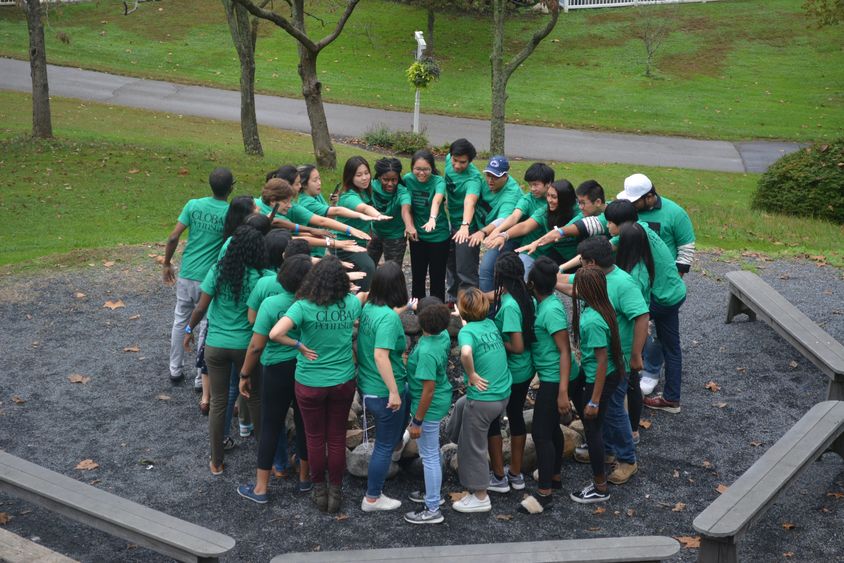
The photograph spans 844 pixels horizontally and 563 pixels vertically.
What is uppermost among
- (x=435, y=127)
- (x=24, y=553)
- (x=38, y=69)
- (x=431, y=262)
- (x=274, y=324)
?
(x=38, y=69)

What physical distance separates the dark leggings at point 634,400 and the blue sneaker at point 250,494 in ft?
9.52

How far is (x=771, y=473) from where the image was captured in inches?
240

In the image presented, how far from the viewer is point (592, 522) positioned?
635cm

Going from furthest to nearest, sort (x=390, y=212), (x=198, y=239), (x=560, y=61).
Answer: (x=560, y=61)
(x=390, y=212)
(x=198, y=239)

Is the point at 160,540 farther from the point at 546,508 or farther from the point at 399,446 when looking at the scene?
the point at 546,508

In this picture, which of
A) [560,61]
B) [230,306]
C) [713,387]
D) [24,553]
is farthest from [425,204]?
[560,61]

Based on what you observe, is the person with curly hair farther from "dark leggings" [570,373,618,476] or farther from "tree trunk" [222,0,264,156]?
"tree trunk" [222,0,264,156]

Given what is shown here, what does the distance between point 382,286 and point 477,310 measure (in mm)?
663

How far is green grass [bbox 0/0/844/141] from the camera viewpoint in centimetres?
2881

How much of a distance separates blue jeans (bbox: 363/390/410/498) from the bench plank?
2021 millimetres

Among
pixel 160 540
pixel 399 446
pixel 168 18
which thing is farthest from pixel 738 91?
pixel 160 540

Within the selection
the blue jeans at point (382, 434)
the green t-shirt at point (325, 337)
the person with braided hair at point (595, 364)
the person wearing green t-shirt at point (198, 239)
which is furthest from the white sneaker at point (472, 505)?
the person wearing green t-shirt at point (198, 239)

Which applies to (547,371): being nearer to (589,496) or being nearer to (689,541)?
(589,496)

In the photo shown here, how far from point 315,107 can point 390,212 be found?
8.17 metres
